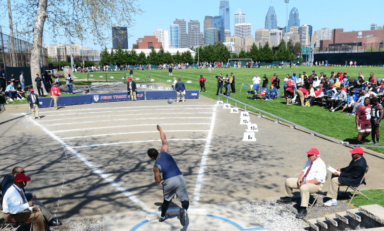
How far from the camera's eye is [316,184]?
7.67 metres

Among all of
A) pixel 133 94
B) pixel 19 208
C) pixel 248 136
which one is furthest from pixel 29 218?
pixel 133 94

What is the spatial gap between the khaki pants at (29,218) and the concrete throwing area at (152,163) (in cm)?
117

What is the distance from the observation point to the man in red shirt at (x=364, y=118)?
1270cm

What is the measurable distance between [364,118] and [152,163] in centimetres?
825

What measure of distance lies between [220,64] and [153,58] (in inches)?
880

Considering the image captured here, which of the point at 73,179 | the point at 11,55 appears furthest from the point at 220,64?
the point at 73,179

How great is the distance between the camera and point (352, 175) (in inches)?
306

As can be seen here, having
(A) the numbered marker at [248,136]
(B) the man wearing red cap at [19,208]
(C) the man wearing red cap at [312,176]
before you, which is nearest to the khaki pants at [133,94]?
(A) the numbered marker at [248,136]

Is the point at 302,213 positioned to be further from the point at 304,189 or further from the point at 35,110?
the point at 35,110

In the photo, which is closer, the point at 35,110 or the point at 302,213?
the point at 302,213

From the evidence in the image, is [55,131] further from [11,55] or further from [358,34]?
[358,34]

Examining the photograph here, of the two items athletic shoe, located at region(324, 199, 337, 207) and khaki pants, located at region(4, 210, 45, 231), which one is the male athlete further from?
athletic shoe, located at region(324, 199, 337, 207)

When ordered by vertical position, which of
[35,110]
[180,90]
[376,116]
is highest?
[180,90]

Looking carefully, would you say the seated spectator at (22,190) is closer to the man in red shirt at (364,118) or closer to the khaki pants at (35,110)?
the man in red shirt at (364,118)
